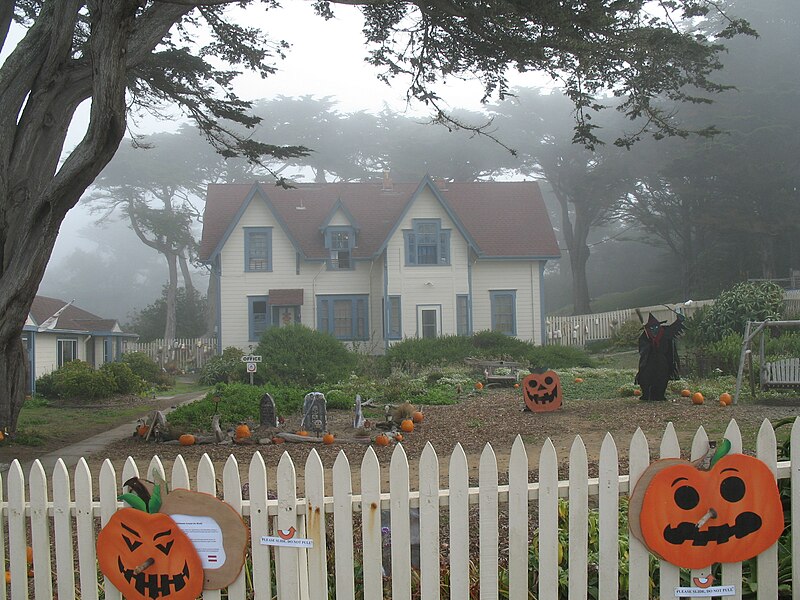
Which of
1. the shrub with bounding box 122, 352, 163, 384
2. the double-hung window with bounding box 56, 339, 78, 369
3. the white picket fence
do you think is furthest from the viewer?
the shrub with bounding box 122, 352, 163, 384

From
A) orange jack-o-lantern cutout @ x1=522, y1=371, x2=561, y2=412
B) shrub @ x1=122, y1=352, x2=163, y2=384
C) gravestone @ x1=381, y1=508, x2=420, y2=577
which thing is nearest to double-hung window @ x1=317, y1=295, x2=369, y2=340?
shrub @ x1=122, y1=352, x2=163, y2=384

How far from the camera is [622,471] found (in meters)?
8.02

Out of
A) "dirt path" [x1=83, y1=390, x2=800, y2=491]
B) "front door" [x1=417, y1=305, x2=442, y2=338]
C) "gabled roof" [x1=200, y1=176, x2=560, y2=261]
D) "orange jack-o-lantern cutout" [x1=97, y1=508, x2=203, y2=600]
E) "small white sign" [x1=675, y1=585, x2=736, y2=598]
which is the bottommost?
"dirt path" [x1=83, y1=390, x2=800, y2=491]

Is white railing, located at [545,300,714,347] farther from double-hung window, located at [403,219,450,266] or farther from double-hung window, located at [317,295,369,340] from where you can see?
double-hung window, located at [317,295,369,340]

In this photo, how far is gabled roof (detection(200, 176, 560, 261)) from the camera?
3297 cm

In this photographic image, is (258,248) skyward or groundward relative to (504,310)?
skyward

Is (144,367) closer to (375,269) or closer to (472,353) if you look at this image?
(375,269)

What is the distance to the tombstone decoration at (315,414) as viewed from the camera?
12.1m

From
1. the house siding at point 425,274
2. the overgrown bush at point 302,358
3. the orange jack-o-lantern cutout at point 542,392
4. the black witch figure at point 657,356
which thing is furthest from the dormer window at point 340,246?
the orange jack-o-lantern cutout at point 542,392

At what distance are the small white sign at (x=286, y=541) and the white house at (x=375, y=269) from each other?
27662 millimetres

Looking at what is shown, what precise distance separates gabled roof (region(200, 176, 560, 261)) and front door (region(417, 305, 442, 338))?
2.92 metres

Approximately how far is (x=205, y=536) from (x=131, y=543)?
1.33ft

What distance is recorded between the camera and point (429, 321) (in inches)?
1273

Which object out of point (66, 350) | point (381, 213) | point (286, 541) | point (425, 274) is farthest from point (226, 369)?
point (286, 541)
